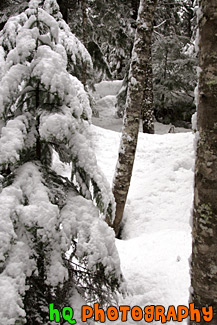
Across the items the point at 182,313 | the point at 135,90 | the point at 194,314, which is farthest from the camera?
the point at 135,90

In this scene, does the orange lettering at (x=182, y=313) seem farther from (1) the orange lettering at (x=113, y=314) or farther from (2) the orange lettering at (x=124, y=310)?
(1) the orange lettering at (x=113, y=314)

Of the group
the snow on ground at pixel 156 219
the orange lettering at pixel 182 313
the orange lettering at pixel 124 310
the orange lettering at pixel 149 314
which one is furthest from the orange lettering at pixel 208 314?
the orange lettering at pixel 124 310

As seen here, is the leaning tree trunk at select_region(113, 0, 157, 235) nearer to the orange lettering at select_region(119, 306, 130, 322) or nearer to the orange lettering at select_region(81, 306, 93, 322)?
the orange lettering at select_region(119, 306, 130, 322)

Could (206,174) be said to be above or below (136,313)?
above

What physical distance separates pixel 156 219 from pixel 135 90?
2.86m

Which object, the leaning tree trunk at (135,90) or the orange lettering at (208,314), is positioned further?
the leaning tree trunk at (135,90)

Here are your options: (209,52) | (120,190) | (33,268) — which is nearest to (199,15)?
(209,52)

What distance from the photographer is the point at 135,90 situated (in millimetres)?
5496

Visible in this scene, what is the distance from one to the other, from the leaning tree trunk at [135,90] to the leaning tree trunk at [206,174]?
336cm

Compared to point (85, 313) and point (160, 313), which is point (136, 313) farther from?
point (85, 313)

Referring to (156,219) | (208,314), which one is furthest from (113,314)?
(156,219)

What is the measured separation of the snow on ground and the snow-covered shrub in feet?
2.59

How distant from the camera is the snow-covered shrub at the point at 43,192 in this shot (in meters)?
2.26

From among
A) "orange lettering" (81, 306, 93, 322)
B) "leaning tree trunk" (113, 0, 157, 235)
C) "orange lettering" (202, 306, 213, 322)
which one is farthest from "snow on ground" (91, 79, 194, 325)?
"leaning tree trunk" (113, 0, 157, 235)
